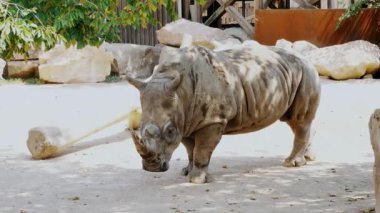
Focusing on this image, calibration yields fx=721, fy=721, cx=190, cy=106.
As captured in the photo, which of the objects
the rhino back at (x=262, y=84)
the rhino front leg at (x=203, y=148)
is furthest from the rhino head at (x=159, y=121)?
the rhino back at (x=262, y=84)

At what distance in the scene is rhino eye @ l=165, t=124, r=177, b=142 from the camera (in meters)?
6.64

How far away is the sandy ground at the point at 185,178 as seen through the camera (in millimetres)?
6465

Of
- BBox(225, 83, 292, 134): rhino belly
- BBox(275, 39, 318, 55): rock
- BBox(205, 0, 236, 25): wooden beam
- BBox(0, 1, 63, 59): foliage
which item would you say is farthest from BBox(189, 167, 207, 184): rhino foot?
BBox(205, 0, 236, 25): wooden beam

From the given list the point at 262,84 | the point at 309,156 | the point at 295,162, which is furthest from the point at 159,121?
the point at 309,156

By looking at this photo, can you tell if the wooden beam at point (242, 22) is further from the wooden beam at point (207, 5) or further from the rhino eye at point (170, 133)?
the rhino eye at point (170, 133)

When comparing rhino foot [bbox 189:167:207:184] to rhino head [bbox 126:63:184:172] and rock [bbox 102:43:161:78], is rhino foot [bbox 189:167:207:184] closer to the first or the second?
rhino head [bbox 126:63:184:172]

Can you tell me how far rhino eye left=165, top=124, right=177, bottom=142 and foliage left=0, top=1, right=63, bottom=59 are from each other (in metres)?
1.67

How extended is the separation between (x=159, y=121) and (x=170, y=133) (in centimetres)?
16

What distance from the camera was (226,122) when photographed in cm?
720

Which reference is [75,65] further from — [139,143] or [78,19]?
[78,19]

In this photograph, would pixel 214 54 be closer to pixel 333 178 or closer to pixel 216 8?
pixel 333 178

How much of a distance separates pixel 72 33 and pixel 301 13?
11.9 meters

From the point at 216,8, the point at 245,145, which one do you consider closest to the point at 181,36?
the point at 216,8

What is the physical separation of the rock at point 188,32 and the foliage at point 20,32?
39.2 feet
